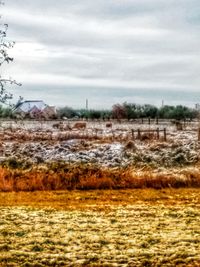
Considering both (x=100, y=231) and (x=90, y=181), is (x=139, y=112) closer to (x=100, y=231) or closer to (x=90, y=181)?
(x=90, y=181)

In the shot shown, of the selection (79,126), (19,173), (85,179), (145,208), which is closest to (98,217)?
(145,208)

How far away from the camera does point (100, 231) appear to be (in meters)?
9.18

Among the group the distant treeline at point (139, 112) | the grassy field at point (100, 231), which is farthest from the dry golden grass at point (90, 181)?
the distant treeline at point (139, 112)

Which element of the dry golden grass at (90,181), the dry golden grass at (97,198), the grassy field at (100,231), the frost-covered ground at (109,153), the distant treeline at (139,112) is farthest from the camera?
the distant treeline at (139,112)

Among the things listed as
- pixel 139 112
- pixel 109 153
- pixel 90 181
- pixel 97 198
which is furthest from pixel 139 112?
pixel 97 198

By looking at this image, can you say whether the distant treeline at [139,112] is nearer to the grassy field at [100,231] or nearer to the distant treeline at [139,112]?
the distant treeline at [139,112]

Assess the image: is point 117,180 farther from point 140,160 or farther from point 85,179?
point 140,160

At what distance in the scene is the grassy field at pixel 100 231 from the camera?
757 cm

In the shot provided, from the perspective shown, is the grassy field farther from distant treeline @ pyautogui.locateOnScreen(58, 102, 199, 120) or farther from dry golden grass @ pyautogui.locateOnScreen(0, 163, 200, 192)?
distant treeline @ pyautogui.locateOnScreen(58, 102, 199, 120)

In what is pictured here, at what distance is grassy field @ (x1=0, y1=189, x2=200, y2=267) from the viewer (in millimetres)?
7566

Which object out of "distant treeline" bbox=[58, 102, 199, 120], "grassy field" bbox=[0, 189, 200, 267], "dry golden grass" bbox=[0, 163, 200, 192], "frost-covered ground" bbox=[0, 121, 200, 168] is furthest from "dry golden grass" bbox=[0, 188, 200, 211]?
"distant treeline" bbox=[58, 102, 199, 120]

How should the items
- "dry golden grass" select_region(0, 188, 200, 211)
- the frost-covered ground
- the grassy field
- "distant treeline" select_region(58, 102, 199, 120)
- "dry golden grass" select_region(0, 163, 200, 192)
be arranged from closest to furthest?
the grassy field → "dry golden grass" select_region(0, 188, 200, 211) → "dry golden grass" select_region(0, 163, 200, 192) → the frost-covered ground → "distant treeline" select_region(58, 102, 199, 120)

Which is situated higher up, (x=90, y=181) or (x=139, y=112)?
(x=139, y=112)

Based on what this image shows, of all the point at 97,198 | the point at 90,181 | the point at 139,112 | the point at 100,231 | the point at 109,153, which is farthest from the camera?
the point at 139,112
